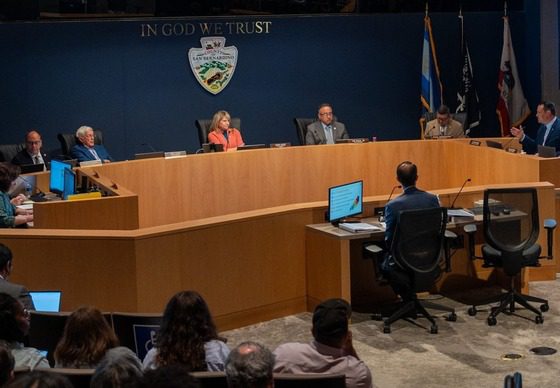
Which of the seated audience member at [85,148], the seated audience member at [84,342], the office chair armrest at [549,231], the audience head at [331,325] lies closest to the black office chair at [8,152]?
the seated audience member at [85,148]

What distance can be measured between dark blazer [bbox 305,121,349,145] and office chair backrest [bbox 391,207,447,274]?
511cm

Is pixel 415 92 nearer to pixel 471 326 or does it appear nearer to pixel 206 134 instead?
pixel 206 134

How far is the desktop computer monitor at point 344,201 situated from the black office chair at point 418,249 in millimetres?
492

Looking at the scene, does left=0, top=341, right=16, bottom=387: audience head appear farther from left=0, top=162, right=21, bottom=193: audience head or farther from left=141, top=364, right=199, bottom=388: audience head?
left=0, top=162, right=21, bottom=193: audience head

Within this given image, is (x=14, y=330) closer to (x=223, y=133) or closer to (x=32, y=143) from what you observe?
(x=32, y=143)

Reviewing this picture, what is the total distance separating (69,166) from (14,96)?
3.70 metres

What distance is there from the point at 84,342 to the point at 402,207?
3.67 meters

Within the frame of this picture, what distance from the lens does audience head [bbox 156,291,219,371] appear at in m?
4.85

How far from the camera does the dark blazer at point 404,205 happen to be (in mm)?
7863

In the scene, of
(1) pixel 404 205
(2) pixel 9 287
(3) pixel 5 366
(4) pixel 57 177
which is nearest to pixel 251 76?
(4) pixel 57 177

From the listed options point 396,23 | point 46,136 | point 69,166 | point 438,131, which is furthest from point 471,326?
point 396,23

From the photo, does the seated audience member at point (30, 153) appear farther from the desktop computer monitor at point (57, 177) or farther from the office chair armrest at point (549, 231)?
the office chair armrest at point (549, 231)

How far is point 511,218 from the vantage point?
27.3 ft

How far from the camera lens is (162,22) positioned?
14.0m
